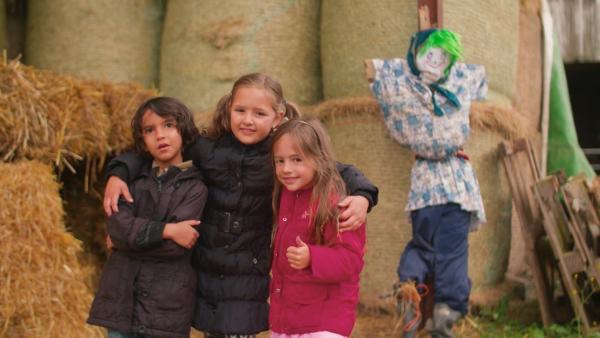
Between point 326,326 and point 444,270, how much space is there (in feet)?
4.46

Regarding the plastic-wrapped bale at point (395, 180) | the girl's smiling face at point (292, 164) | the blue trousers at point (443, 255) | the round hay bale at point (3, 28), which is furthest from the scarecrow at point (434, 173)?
the round hay bale at point (3, 28)

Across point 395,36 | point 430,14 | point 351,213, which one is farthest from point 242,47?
point 351,213

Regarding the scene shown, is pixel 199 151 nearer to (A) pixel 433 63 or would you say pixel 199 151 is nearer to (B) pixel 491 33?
(A) pixel 433 63

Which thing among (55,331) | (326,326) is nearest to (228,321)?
(326,326)

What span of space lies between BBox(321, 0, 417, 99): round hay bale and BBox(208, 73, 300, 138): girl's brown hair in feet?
5.13

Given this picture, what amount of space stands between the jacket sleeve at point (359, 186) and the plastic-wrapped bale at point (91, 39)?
2.56 meters

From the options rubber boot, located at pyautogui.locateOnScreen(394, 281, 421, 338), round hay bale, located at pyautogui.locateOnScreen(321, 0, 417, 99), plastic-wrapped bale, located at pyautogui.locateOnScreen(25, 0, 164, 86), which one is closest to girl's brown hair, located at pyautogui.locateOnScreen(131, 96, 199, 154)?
rubber boot, located at pyautogui.locateOnScreen(394, 281, 421, 338)

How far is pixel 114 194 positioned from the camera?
211 centimetres

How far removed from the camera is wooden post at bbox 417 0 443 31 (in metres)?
3.29

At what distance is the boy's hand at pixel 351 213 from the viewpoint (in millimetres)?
1881

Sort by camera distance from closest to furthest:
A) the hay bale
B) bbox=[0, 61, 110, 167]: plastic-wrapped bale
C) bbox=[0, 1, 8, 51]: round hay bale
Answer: bbox=[0, 61, 110, 167]: plastic-wrapped bale, the hay bale, bbox=[0, 1, 8, 51]: round hay bale

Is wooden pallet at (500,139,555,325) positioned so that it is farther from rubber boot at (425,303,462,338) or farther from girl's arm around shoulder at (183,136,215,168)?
girl's arm around shoulder at (183,136,215,168)

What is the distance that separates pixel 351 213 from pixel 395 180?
1740 mm

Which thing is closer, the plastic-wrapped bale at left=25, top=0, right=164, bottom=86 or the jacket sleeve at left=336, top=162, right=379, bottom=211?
the jacket sleeve at left=336, top=162, right=379, bottom=211
